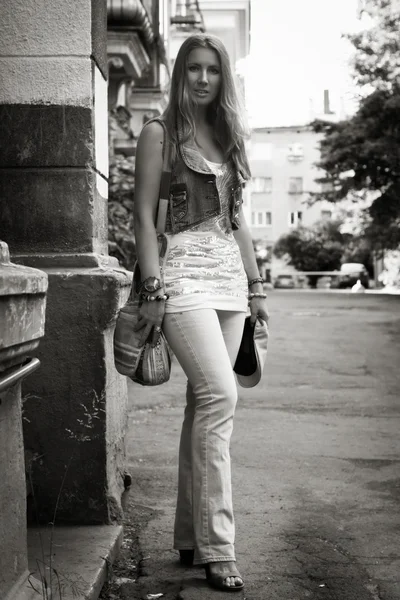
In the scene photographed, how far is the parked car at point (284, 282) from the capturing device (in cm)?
6369

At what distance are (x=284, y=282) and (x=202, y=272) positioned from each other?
60.6 meters

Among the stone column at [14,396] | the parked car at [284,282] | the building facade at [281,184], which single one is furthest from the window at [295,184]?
the stone column at [14,396]

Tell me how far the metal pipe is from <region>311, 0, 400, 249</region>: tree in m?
31.0

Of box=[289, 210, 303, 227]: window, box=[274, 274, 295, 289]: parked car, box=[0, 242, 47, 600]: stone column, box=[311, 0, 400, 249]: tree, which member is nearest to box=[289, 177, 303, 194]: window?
box=[289, 210, 303, 227]: window

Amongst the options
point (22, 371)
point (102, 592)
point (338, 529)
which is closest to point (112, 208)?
point (338, 529)

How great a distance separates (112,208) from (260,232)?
69123 millimetres

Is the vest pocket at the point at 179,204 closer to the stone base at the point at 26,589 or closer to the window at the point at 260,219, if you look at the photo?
the stone base at the point at 26,589

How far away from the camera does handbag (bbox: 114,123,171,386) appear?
3.61 metres

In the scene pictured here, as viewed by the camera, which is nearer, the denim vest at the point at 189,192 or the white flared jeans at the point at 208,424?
the white flared jeans at the point at 208,424

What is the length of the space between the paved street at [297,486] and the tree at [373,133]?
2352 cm

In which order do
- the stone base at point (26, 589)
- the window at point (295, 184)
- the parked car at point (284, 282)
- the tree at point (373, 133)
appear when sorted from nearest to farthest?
the stone base at point (26, 589) → the tree at point (373, 133) → the parked car at point (284, 282) → the window at point (295, 184)

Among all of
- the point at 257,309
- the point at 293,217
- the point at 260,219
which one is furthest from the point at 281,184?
the point at 257,309

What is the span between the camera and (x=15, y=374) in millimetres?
2725

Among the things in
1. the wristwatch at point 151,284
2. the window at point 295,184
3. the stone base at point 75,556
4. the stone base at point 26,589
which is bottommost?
the stone base at point 75,556
